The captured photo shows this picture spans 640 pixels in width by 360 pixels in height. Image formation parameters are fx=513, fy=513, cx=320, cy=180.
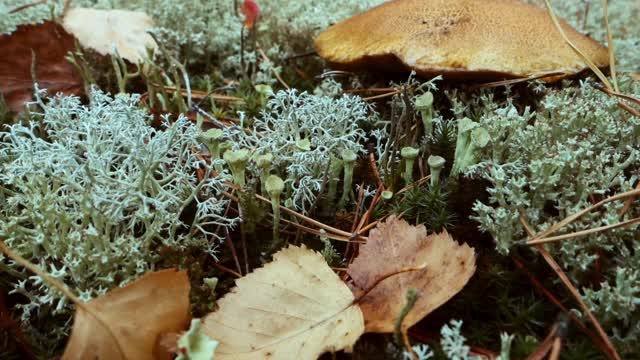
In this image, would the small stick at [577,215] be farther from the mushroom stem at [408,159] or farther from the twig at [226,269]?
the twig at [226,269]

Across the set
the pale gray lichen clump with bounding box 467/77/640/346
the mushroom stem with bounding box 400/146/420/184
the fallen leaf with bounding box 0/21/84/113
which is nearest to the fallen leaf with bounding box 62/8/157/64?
the fallen leaf with bounding box 0/21/84/113

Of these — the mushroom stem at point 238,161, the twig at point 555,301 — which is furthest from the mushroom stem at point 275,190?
the twig at point 555,301

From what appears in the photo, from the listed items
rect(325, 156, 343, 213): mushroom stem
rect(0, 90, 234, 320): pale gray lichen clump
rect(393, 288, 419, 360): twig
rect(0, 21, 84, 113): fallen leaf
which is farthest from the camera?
rect(0, 21, 84, 113): fallen leaf

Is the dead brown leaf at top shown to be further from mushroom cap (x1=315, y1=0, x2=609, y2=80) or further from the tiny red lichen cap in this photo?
the tiny red lichen cap

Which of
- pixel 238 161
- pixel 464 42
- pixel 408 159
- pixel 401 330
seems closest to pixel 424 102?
pixel 408 159

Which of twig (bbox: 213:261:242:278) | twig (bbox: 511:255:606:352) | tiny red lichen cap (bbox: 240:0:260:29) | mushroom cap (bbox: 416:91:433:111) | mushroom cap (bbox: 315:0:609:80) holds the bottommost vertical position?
twig (bbox: 511:255:606:352)

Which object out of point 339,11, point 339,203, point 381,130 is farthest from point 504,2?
point 339,203
